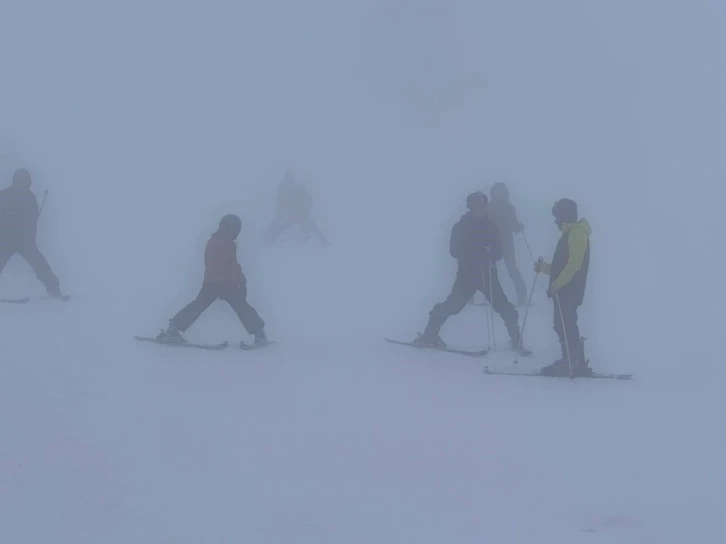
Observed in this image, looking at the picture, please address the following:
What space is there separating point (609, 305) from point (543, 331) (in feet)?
5.48

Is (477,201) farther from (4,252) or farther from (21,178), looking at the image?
(4,252)

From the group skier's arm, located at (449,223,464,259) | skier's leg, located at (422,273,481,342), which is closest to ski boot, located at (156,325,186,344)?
skier's leg, located at (422,273,481,342)

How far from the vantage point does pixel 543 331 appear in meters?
8.95

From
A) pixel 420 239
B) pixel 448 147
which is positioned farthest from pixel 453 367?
pixel 448 147

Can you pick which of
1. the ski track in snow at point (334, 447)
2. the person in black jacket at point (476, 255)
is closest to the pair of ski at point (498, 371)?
the ski track in snow at point (334, 447)

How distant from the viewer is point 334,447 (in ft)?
15.7

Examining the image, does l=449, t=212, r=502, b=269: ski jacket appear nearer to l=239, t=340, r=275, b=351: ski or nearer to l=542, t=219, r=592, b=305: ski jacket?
l=542, t=219, r=592, b=305: ski jacket

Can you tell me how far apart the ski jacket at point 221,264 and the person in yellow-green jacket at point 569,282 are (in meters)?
2.65

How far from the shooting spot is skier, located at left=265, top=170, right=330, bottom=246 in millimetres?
16531

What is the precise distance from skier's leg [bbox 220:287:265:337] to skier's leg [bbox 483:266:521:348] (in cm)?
207

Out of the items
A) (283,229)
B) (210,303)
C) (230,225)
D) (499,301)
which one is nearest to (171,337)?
(210,303)

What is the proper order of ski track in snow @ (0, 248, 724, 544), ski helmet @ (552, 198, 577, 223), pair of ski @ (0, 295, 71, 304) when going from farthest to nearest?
pair of ski @ (0, 295, 71, 304), ski helmet @ (552, 198, 577, 223), ski track in snow @ (0, 248, 724, 544)

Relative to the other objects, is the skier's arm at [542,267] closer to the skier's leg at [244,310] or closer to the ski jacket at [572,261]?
the ski jacket at [572,261]

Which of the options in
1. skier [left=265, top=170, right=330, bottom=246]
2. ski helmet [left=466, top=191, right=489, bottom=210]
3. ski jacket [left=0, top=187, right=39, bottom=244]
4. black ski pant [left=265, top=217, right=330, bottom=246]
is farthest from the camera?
skier [left=265, top=170, right=330, bottom=246]
